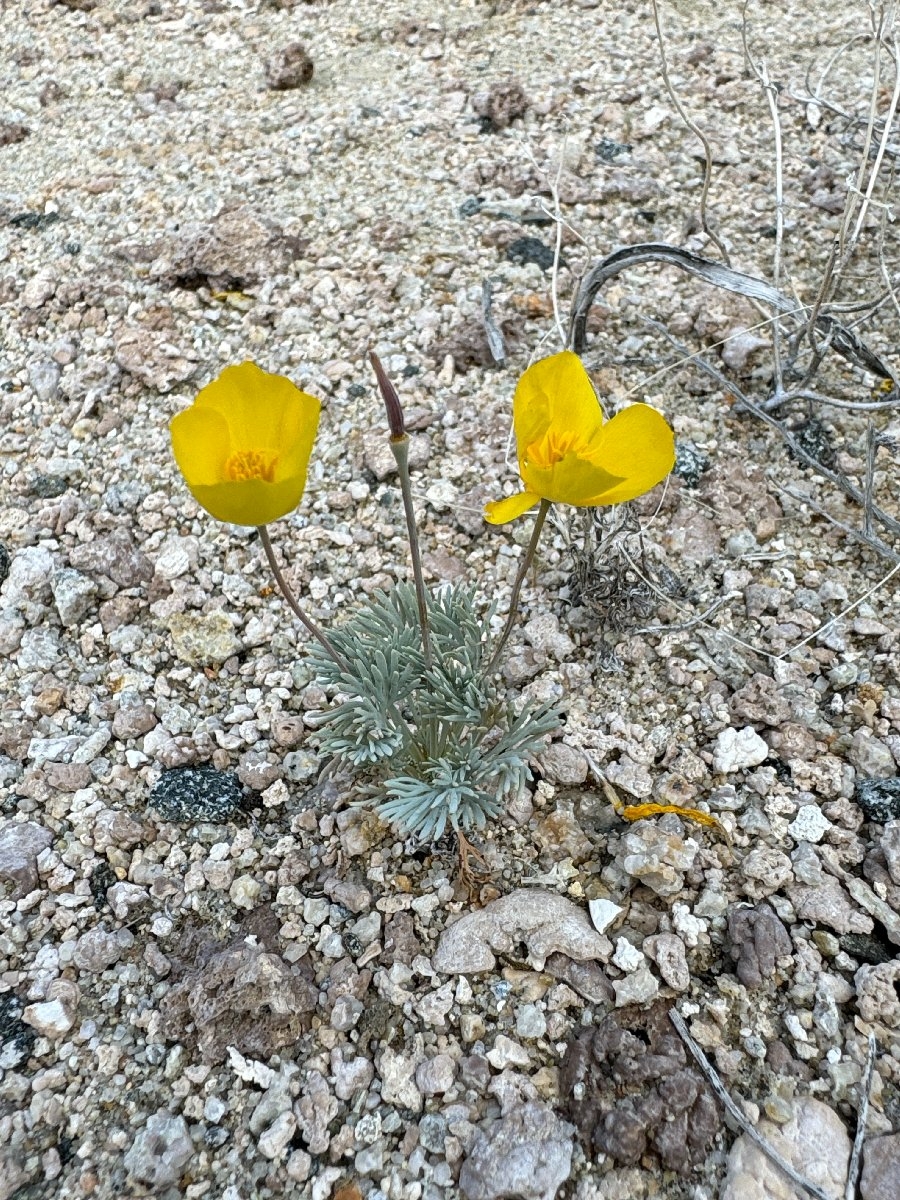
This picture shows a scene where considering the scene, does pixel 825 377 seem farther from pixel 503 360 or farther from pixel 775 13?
pixel 775 13

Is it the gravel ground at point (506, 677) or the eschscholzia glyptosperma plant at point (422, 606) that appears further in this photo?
the gravel ground at point (506, 677)

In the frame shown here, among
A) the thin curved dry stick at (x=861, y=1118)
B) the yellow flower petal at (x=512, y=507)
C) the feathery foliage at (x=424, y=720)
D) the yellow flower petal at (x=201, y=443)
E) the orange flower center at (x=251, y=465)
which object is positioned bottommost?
the thin curved dry stick at (x=861, y=1118)

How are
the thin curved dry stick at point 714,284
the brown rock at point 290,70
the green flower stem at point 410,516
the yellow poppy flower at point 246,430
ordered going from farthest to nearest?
the brown rock at point 290,70
the thin curved dry stick at point 714,284
the yellow poppy flower at point 246,430
the green flower stem at point 410,516

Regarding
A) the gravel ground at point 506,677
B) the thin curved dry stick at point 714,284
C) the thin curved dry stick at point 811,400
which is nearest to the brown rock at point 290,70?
the gravel ground at point 506,677

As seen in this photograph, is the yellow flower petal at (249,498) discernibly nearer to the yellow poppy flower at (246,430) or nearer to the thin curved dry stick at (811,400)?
the yellow poppy flower at (246,430)

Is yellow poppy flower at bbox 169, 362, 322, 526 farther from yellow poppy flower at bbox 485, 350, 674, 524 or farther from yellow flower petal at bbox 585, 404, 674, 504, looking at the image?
yellow flower petal at bbox 585, 404, 674, 504

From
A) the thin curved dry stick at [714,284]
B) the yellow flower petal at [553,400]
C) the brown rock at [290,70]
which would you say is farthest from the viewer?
the brown rock at [290,70]

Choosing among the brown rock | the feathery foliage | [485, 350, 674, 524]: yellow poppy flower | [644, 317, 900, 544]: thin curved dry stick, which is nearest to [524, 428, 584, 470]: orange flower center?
[485, 350, 674, 524]: yellow poppy flower
